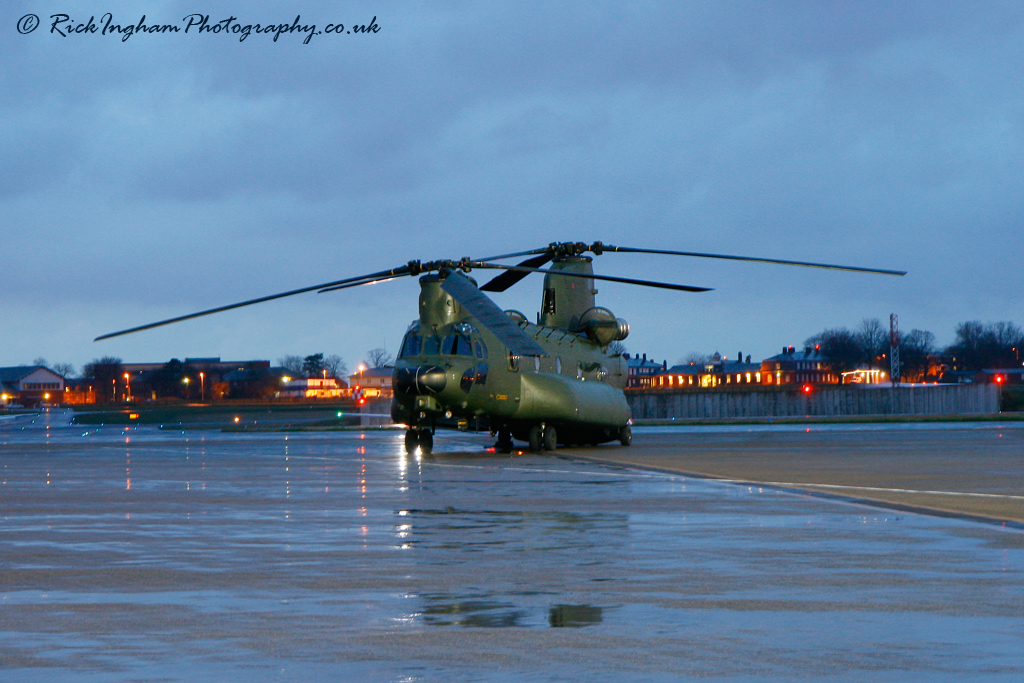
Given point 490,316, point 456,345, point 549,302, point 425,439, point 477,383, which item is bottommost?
point 425,439

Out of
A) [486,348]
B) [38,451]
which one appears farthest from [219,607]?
[38,451]

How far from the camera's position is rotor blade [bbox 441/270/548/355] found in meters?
32.2

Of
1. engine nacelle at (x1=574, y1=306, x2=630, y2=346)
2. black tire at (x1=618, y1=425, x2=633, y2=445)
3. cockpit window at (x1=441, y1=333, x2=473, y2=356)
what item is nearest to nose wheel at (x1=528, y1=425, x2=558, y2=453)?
cockpit window at (x1=441, y1=333, x2=473, y2=356)

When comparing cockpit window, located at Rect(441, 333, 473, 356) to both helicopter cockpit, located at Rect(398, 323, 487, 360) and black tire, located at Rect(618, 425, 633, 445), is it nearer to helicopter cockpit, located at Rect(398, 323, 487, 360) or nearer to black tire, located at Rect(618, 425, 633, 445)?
helicopter cockpit, located at Rect(398, 323, 487, 360)

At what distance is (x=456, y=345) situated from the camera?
33156mm

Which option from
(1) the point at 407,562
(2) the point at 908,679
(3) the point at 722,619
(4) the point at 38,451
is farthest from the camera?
(4) the point at 38,451

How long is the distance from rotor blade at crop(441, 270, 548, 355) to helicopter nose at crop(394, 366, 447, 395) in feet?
5.68

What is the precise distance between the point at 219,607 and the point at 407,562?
2.68 m

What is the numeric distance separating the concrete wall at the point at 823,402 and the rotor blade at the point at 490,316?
57110 mm

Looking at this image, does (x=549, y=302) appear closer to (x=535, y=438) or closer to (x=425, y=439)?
(x=535, y=438)

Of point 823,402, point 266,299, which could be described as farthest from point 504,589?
point 823,402

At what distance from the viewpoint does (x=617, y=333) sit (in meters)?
41.2

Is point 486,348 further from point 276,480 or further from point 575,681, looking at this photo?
point 575,681

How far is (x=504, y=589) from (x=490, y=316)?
23.1 m
